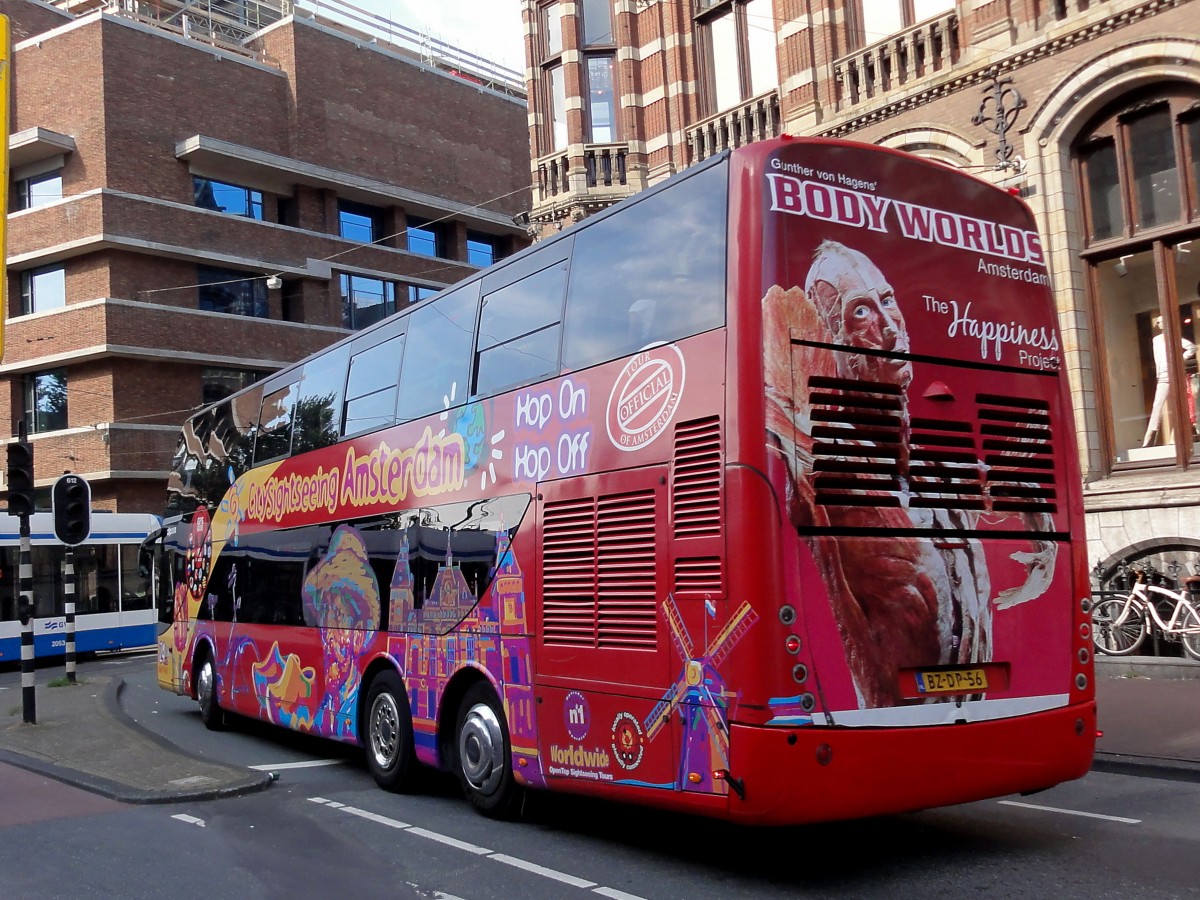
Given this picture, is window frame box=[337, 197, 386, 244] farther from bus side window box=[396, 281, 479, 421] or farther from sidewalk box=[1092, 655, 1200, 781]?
sidewalk box=[1092, 655, 1200, 781]

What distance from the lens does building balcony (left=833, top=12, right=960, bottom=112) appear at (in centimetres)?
1569

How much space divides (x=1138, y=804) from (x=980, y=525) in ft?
9.92

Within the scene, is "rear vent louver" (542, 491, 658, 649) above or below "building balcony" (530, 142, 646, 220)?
below

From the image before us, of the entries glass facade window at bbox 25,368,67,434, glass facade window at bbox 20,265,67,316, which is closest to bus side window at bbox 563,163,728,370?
glass facade window at bbox 25,368,67,434

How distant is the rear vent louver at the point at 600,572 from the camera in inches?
266

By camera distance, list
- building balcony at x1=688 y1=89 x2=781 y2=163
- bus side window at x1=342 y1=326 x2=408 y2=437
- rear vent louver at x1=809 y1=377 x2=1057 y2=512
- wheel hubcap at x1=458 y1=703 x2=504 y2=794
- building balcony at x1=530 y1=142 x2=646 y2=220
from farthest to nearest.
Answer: building balcony at x1=530 y1=142 x2=646 y2=220 → building balcony at x1=688 y1=89 x2=781 y2=163 → bus side window at x1=342 y1=326 x2=408 y2=437 → wheel hubcap at x1=458 y1=703 x2=504 y2=794 → rear vent louver at x1=809 y1=377 x2=1057 y2=512

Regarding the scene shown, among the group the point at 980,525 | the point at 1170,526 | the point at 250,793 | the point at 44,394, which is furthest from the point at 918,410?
the point at 44,394

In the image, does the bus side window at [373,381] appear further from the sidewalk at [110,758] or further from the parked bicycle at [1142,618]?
the parked bicycle at [1142,618]

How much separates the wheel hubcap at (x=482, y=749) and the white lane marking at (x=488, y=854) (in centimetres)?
51

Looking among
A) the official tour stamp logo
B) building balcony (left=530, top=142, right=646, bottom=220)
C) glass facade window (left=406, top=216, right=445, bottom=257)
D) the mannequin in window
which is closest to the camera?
the official tour stamp logo

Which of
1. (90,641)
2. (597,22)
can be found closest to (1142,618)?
(597,22)

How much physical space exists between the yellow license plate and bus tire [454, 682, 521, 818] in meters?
2.97

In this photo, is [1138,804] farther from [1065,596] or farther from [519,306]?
[519,306]

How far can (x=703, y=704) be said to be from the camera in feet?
20.1
